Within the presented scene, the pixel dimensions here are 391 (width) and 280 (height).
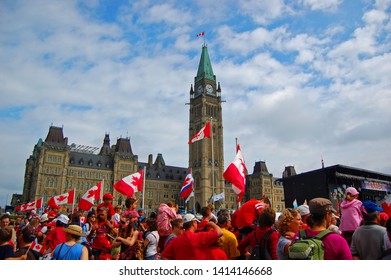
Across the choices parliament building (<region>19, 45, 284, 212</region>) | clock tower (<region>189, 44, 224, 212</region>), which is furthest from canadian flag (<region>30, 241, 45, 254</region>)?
clock tower (<region>189, 44, 224, 212</region>)

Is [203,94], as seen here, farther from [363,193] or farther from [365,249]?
[365,249]

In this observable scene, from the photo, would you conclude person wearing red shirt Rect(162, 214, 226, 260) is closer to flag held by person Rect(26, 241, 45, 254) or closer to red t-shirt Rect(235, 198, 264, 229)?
red t-shirt Rect(235, 198, 264, 229)

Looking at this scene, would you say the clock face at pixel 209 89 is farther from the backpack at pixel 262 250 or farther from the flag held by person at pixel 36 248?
the backpack at pixel 262 250

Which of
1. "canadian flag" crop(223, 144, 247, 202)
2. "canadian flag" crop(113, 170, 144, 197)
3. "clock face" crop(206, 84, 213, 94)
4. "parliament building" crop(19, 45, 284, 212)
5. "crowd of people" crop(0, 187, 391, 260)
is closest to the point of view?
"crowd of people" crop(0, 187, 391, 260)

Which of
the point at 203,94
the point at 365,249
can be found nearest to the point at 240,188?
the point at 365,249

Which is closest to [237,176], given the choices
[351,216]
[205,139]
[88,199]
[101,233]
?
[351,216]

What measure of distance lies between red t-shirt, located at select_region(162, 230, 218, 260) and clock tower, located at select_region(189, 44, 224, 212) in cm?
7885

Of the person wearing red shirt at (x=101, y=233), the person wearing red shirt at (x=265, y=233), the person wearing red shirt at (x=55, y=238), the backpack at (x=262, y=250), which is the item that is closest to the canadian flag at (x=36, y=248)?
the person wearing red shirt at (x=55, y=238)

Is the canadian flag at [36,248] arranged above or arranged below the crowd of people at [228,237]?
below

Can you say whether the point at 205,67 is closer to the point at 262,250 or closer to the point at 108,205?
the point at 108,205

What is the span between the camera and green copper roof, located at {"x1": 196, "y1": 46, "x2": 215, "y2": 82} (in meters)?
99.6

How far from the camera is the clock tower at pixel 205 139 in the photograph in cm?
8675

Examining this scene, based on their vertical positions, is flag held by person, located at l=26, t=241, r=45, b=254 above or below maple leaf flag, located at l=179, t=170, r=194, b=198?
below

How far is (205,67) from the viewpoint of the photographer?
10044cm
